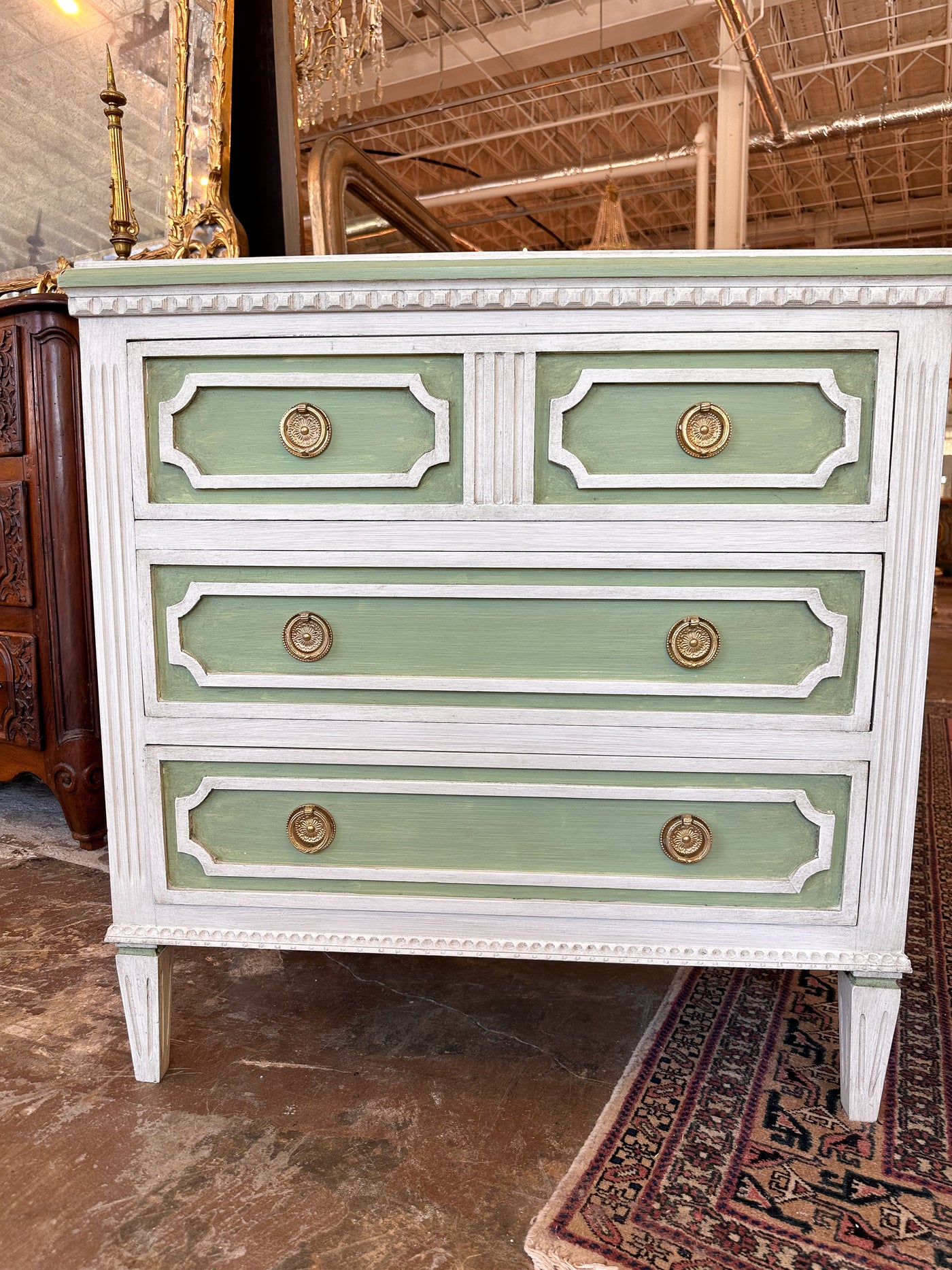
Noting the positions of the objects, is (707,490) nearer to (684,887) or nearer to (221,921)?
(684,887)

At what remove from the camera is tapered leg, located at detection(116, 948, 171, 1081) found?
1.27 meters

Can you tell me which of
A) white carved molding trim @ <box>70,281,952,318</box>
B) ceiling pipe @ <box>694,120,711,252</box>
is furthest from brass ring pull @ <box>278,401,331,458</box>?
ceiling pipe @ <box>694,120,711,252</box>

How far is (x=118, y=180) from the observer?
146 centimetres

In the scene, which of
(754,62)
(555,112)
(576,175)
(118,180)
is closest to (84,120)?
(118,180)

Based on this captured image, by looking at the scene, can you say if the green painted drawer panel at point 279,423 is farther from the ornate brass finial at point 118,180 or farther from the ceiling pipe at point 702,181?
the ceiling pipe at point 702,181

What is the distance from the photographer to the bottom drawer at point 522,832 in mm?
1177

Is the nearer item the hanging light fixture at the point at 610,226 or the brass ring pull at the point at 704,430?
the brass ring pull at the point at 704,430

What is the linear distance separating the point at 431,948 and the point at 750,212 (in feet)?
41.2

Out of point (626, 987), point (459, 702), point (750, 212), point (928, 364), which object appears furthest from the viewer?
point (750, 212)

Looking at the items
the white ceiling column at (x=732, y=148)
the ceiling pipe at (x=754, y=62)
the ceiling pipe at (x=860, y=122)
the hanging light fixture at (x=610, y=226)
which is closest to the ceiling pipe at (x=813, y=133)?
the ceiling pipe at (x=860, y=122)

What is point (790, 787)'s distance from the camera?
1171 millimetres

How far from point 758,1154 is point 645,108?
361 inches

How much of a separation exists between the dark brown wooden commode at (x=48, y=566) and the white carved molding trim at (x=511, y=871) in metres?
1.11

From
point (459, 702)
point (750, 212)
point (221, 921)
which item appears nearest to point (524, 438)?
point (459, 702)
